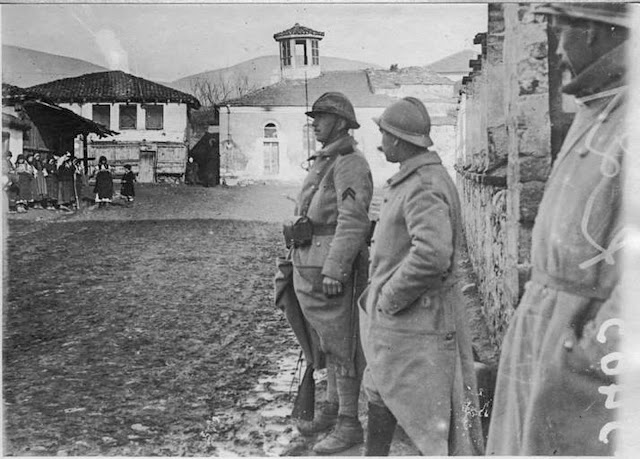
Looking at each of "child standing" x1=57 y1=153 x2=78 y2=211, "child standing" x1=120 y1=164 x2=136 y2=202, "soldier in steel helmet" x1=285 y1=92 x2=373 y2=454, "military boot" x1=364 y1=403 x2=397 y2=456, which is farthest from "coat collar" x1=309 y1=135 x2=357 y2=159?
"child standing" x1=57 y1=153 x2=78 y2=211

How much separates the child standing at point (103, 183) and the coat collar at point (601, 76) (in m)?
2.94

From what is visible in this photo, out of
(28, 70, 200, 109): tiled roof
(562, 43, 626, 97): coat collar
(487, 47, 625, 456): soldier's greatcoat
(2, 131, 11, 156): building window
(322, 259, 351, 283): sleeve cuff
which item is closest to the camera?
(487, 47, 625, 456): soldier's greatcoat

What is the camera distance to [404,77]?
4.04 m

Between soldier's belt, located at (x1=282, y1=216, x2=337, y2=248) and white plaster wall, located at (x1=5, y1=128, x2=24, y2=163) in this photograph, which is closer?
soldier's belt, located at (x1=282, y1=216, x2=337, y2=248)

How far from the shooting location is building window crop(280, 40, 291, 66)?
13.8 feet

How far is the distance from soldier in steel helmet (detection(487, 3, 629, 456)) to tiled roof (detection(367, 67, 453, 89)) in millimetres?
854

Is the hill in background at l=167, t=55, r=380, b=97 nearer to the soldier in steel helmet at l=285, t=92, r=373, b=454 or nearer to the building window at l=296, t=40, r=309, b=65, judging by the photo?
the building window at l=296, t=40, r=309, b=65

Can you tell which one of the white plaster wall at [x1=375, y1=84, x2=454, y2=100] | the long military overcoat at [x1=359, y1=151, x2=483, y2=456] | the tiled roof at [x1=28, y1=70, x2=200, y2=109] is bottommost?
the long military overcoat at [x1=359, y1=151, x2=483, y2=456]

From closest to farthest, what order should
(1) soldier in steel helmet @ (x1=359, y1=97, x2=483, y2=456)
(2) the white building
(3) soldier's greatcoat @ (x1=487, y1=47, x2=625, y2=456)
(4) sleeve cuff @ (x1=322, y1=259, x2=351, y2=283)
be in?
(3) soldier's greatcoat @ (x1=487, y1=47, x2=625, y2=456)
(1) soldier in steel helmet @ (x1=359, y1=97, x2=483, y2=456)
(4) sleeve cuff @ (x1=322, y1=259, x2=351, y2=283)
(2) the white building

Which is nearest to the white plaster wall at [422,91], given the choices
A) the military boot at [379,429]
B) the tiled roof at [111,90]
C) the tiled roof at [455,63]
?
the tiled roof at [455,63]

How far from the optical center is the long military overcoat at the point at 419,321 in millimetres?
3098

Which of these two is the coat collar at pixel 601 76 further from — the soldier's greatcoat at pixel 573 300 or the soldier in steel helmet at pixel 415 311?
the soldier in steel helmet at pixel 415 311

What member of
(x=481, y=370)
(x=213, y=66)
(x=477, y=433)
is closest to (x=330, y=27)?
(x=213, y=66)

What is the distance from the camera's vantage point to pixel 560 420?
10.3 ft
